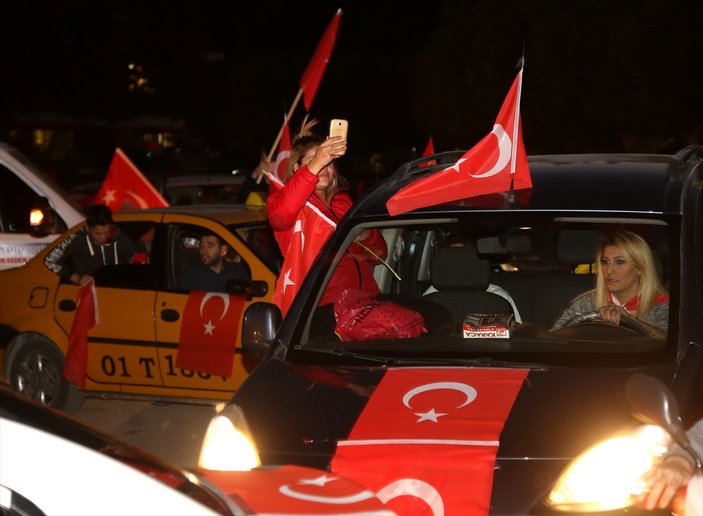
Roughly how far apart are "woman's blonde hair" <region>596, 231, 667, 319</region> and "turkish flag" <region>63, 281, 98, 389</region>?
4599 millimetres

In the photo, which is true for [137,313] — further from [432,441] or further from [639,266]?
[432,441]

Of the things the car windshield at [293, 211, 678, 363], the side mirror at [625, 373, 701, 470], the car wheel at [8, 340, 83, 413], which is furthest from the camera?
the car wheel at [8, 340, 83, 413]

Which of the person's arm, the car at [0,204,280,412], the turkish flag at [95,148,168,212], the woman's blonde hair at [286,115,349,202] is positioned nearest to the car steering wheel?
the person's arm

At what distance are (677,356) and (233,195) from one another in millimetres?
12690

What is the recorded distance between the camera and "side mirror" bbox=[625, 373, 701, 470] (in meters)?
3.51

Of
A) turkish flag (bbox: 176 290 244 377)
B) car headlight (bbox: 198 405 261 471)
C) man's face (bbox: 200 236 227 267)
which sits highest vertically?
man's face (bbox: 200 236 227 267)

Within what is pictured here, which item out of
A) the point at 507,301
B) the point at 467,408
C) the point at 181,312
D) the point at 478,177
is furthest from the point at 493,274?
the point at 181,312

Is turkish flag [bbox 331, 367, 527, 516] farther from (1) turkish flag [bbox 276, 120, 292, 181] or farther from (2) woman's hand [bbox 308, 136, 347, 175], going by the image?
(1) turkish flag [bbox 276, 120, 292, 181]

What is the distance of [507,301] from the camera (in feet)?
19.3

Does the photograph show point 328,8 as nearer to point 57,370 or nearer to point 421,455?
point 57,370

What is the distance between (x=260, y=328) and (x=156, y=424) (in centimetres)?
448

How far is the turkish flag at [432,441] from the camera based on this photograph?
388cm

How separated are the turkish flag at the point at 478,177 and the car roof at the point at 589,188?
0.04 meters

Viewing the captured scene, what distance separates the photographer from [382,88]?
188 feet
